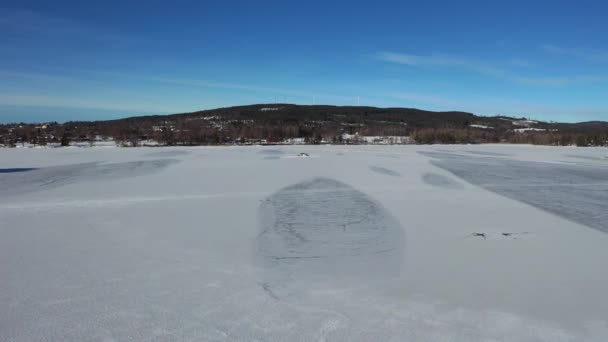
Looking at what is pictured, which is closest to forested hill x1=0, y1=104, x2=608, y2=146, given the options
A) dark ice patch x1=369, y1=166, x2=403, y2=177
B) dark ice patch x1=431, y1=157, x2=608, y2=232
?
dark ice patch x1=369, y1=166, x2=403, y2=177

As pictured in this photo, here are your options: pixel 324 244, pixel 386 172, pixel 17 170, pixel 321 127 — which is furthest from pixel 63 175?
pixel 321 127

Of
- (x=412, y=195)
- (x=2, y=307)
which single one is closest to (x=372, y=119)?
(x=412, y=195)

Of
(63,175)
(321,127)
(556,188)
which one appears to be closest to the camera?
(556,188)

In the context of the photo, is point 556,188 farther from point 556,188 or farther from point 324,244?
point 324,244

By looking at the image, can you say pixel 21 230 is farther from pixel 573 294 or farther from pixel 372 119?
pixel 372 119

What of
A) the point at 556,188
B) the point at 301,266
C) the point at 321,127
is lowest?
Answer: the point at 301,266

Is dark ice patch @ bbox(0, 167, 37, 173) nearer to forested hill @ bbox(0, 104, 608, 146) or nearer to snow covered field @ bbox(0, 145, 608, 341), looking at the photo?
snow covered field @ bbox(0, 145, 608, 341)
